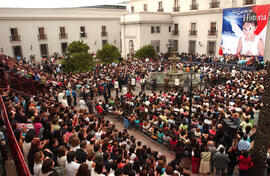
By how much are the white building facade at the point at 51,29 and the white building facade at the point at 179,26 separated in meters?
5.03

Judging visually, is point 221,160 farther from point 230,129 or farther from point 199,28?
point 199,28

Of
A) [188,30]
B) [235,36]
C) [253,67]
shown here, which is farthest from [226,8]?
[253,67]

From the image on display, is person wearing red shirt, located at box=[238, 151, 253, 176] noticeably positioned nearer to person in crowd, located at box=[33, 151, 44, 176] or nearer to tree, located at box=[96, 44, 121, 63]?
person in crowd, located at box=[33, 151, 44, 176]

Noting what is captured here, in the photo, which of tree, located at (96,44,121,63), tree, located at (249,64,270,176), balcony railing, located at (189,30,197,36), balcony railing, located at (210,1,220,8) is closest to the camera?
tree, located at (249,64,270,176)

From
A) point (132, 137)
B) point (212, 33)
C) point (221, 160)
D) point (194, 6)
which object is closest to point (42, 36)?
point (194, 6)

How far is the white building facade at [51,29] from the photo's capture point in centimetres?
3120

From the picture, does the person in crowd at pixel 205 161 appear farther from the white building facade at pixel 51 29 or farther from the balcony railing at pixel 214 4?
the white building facade at pixel 51 29

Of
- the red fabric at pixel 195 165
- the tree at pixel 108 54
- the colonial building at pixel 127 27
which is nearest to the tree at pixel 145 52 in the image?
the tree at pixel 108 54

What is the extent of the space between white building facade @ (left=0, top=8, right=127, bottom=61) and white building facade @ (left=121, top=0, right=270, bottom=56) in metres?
5.03

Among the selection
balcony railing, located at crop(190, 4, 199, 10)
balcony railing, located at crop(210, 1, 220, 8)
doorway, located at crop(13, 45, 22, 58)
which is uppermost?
balcony railing, located at crop(190, 4, 199, 10)

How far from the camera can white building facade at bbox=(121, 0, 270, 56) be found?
29316mm

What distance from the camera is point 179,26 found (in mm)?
34188

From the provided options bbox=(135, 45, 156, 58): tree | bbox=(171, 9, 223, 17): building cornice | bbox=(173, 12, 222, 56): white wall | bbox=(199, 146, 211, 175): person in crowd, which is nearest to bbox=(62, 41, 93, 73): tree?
bbox=(135, 45, 156, 58): tree

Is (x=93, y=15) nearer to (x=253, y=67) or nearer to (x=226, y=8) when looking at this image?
(x=226, y=8)
